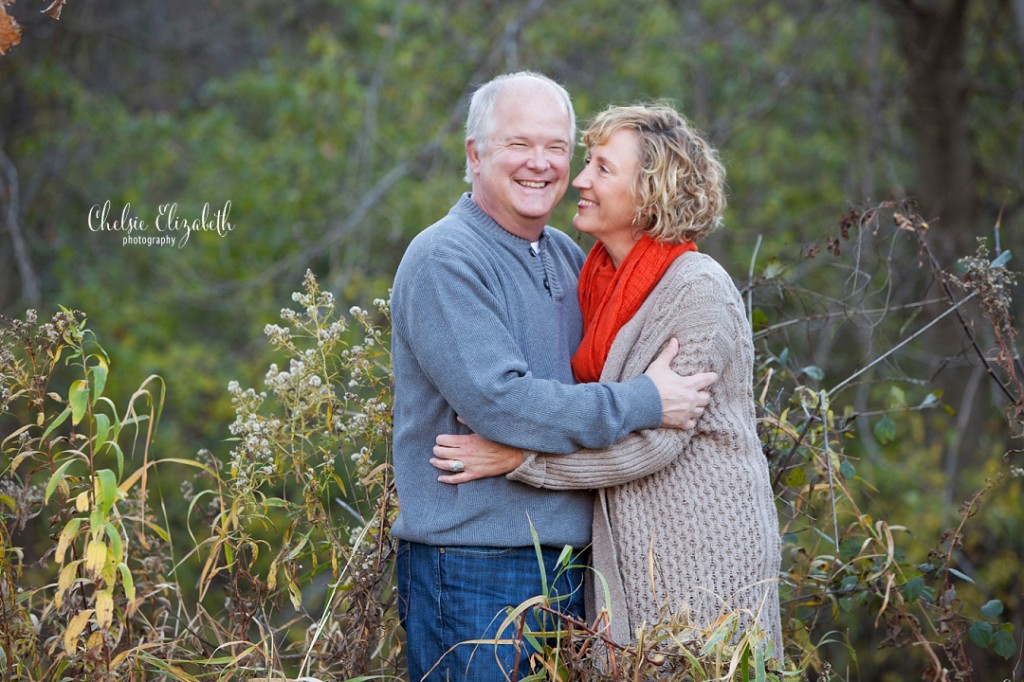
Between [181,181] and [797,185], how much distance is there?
15.1 feet

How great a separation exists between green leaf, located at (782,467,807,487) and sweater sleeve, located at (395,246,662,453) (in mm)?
780

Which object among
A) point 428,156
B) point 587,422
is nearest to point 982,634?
point 587,422

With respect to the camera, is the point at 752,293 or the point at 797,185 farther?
the point at 797,185

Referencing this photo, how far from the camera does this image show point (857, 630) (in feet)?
22.8

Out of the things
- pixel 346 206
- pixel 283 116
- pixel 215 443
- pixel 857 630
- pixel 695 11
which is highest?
pixel 695 11

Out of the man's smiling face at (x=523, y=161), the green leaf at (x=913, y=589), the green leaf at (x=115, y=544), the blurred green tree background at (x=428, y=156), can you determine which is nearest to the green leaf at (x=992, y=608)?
the green leaf at (x=913, y=589)

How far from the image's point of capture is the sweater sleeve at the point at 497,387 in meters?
2.40

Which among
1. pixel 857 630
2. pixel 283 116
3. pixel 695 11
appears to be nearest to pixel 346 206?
pixel 283 116

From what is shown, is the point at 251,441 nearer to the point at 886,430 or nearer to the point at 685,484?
the point at 685,484

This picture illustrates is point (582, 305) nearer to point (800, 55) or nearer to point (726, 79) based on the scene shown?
point (800, 55)

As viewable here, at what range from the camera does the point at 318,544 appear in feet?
9.80

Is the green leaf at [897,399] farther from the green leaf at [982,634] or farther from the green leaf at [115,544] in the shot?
the green leaf at [115,544]

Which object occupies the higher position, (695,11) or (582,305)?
(695,11)

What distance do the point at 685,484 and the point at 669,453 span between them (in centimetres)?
10
